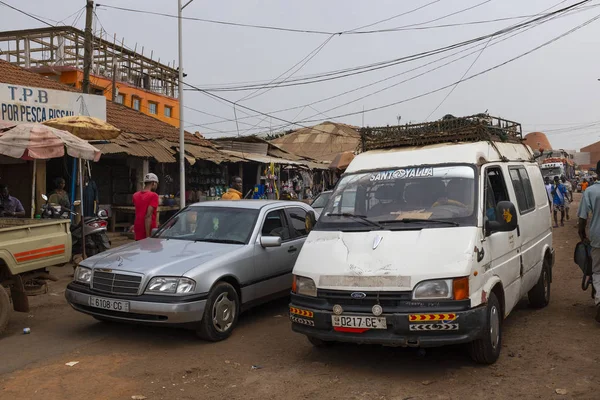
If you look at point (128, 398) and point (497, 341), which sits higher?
point (497, 341)

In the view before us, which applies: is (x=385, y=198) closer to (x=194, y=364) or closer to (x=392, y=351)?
(x=392, y=351)

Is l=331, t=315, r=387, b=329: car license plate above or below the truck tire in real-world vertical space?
above

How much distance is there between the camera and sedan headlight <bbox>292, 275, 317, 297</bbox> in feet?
15.6

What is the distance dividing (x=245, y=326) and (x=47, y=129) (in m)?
4.60

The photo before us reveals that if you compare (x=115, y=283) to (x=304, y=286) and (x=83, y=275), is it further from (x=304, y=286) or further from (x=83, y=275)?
(x=304, y=286)

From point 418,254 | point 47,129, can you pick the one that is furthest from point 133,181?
point 418,254

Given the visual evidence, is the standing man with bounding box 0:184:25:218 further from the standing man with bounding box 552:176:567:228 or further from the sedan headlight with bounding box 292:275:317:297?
the standing man with bounding box 552:176:567:228

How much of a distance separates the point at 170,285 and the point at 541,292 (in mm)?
4740

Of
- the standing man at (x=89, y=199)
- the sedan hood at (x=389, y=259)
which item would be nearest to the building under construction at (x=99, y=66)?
the standing man at (x=89, y=199)

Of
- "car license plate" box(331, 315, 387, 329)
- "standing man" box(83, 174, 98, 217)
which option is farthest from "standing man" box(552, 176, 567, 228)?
"car license plate" box(331, 315, 387, 329)

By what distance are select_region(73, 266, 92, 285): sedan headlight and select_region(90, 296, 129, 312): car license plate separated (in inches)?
11.2

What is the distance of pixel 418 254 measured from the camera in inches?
178

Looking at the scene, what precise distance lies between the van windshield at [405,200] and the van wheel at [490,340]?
30.7 inches

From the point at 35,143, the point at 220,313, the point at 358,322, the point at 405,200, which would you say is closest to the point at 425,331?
the point at 358,322
